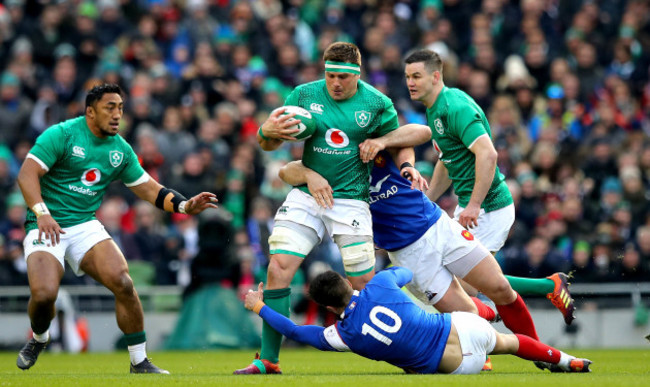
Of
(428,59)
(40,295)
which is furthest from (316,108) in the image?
(40,295)

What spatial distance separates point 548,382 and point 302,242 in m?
2.50

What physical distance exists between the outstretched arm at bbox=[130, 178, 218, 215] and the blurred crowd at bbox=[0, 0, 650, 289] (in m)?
5.08

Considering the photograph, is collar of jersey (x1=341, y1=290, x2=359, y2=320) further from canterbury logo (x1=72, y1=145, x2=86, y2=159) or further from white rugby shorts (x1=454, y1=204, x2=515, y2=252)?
canterbury logo (x1=72, y1=145, x2=86, y2=159)

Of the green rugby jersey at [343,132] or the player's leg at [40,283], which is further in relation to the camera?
the player's leg at [40,283]

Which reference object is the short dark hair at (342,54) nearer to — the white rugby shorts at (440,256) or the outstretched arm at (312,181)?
the outstretched arm at (312,181)

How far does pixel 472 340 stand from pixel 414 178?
4.68 feet

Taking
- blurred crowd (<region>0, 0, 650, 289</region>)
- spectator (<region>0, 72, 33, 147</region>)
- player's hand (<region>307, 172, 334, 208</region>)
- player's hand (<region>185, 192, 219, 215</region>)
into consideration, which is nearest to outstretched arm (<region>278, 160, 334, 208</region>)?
player's hand (<region>307, 172, 334, 208</region>)

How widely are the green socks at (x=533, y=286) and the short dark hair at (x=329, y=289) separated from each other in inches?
89.2

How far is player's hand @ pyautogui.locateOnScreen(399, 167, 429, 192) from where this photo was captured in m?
8.95

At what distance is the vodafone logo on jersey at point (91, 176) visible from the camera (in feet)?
33.1

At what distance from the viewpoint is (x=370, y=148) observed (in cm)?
915

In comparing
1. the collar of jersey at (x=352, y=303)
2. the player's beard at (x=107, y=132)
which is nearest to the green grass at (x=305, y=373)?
the collar of jersey at (x=352, y=303)

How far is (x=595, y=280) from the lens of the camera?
15977 mm

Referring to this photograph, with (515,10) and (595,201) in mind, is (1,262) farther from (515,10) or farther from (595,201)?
(515,10)
